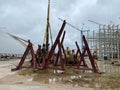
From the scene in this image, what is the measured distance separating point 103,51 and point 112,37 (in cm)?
478

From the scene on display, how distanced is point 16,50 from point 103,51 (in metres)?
34.1

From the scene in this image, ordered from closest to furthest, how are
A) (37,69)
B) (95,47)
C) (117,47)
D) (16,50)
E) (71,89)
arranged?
(71,89) → (37,69) → (117,47) → (95,47) → (16,50)

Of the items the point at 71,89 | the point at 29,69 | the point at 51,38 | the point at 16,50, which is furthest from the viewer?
the point at 16,50

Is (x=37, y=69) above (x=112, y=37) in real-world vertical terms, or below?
below

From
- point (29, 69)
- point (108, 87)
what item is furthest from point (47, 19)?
point (108, 87)

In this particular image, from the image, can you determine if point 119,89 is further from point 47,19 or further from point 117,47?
point 117,47

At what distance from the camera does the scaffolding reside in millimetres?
78250

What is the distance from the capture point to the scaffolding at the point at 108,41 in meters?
78.2

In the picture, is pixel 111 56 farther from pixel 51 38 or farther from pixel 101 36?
pixel 51 38

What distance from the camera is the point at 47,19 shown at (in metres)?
52.3

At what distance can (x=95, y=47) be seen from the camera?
297 ft

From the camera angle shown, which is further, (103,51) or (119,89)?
(103,51)

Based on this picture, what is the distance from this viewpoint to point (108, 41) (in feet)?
266

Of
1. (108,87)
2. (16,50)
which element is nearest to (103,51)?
(16,50)
